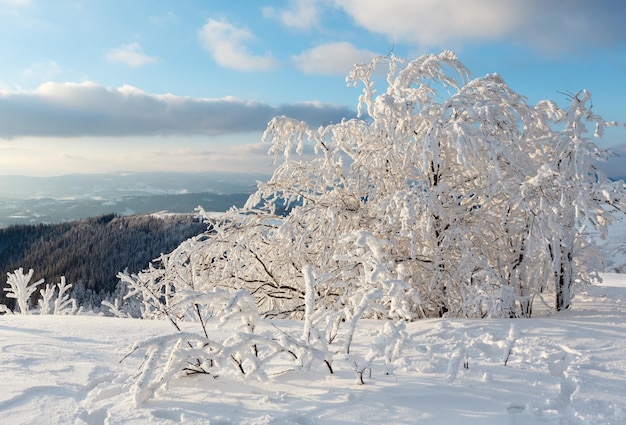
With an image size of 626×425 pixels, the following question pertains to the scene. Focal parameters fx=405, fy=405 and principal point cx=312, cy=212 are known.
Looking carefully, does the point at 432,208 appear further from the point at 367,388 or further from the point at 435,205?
the point at 367,388

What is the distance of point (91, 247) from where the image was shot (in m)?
112

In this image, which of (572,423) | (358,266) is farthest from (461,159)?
(572,423)

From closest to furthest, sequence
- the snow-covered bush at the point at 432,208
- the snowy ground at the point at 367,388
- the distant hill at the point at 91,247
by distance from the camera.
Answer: the snowy ground at the point at 367,388
the snow-covered bush at the point at 432,208
the distant hill at the point at 91,247

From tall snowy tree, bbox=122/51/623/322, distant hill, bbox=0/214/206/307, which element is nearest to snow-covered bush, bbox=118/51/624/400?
tall snowy tree, bbox=122/51/623/322

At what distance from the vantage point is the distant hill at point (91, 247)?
296 feet

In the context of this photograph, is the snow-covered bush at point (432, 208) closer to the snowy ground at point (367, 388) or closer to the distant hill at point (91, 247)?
the snowy ground at point (367, 388)

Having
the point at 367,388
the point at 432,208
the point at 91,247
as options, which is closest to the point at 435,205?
the point at 432,208

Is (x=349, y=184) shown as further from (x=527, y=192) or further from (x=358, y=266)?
(x=527, y=192)

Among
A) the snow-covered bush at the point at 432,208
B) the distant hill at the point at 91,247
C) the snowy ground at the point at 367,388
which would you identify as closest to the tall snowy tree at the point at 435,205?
the snow-covered bush at the point at 432,208

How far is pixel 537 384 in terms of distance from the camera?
3059 millimetres

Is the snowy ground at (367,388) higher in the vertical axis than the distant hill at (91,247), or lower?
higher

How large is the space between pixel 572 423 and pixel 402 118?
474 centimetres

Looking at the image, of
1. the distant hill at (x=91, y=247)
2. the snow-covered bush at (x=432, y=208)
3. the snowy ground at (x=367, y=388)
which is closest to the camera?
the snowy ground at (x=367, y=388)

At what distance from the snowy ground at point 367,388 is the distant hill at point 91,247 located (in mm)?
85716
